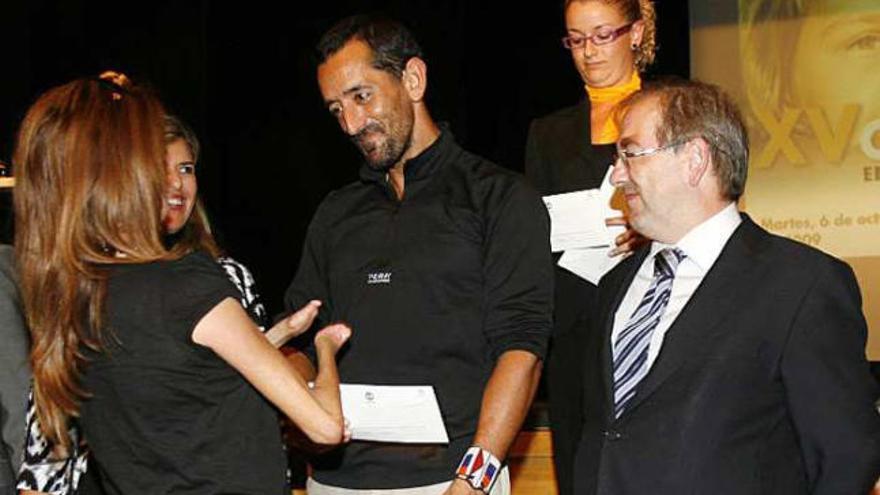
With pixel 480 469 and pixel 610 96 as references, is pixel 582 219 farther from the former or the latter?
pixel 480 469

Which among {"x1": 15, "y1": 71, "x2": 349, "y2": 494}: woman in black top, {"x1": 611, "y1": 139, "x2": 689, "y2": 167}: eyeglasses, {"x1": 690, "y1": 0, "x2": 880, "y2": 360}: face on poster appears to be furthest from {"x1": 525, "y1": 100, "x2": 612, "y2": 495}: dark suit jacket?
{"x1": 690, "y1": 0, "x2": 880, "y2": 360}: face on poster

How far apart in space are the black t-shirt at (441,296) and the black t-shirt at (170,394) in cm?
58

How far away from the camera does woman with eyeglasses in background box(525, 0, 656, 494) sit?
3.39 metres

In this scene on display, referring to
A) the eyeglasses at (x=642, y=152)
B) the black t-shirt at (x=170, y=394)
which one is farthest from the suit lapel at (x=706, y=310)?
the black t-shirt at (x=170, y=394)

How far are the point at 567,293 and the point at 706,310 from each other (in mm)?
808

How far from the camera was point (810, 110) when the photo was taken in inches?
229

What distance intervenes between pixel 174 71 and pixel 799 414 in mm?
4625

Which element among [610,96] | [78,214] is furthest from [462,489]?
[610,96]

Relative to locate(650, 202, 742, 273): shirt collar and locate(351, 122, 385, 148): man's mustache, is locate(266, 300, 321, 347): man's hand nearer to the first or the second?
locate(351, 122, 385, 148): man's mustache

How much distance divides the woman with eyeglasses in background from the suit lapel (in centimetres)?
68

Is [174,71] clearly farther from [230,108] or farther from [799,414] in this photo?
[799,414]

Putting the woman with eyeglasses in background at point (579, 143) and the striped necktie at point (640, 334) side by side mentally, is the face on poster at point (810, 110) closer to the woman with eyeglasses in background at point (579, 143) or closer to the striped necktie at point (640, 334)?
the woman with eyeglasses in background at point (579, 143)

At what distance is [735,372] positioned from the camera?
2.56 meters

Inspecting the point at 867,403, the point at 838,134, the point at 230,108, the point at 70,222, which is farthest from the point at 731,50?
the point at 70,222
